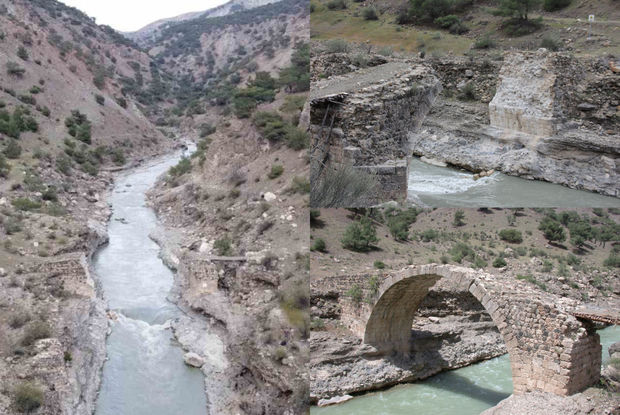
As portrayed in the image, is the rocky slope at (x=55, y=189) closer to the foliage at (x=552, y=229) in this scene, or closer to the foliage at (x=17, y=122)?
the foliage at (x=17, y=122)

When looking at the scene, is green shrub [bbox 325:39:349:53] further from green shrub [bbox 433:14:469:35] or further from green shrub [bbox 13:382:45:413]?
green shrub [bbox 13:382:45:413]

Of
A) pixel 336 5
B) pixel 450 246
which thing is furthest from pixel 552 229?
pixel 336 5

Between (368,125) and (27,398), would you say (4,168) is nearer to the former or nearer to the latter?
(27,398)

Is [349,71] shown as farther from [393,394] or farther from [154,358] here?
[154,358]

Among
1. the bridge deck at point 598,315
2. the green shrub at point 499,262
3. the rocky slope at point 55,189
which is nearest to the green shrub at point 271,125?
the rocky slope at point 55,189

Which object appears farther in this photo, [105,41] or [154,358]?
[105,41]

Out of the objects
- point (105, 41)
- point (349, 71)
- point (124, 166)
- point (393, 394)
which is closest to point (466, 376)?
point (393, 394)

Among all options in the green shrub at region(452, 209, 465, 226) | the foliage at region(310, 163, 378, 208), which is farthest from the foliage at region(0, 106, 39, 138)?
the foliage at region(310, 163, 378, 208)
